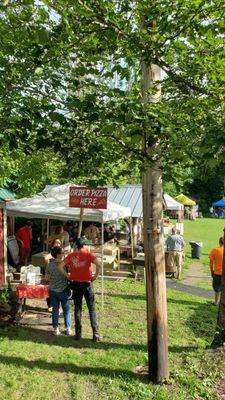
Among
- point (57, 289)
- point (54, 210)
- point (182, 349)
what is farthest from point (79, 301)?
point (54, 210)

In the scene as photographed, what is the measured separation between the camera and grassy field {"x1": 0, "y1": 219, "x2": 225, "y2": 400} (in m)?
5.48

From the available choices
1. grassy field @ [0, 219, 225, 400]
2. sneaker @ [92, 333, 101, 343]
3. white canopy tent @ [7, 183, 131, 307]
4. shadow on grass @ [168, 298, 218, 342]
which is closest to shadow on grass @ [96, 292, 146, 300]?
shadow on grass @ [168, 298, 218, 342]

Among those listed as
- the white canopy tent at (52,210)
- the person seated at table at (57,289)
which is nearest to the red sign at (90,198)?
the person seated at table at (57,289)

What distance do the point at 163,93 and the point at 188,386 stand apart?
12.5ft

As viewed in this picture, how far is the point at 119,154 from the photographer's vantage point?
4.90m

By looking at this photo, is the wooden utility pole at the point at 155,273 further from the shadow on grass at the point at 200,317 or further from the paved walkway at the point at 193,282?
the paved walkway at the point at 193,282

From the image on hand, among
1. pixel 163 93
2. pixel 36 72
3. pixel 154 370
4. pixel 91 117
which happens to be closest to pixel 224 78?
pixel 163 93

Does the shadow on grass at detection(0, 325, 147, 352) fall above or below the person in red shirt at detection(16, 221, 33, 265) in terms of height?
below

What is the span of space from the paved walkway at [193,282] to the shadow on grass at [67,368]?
644 cm

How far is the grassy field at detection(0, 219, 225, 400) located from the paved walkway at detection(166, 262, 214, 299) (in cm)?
334

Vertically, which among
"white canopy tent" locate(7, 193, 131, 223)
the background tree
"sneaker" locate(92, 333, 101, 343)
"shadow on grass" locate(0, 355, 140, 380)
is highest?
the background tree

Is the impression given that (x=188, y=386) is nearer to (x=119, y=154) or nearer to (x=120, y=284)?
(x=119, y=154)

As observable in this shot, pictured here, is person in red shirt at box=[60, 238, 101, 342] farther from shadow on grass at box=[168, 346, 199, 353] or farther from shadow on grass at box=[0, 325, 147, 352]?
shadow on grass at box=[168, 346, 199, 353]

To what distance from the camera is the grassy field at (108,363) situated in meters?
5.48
